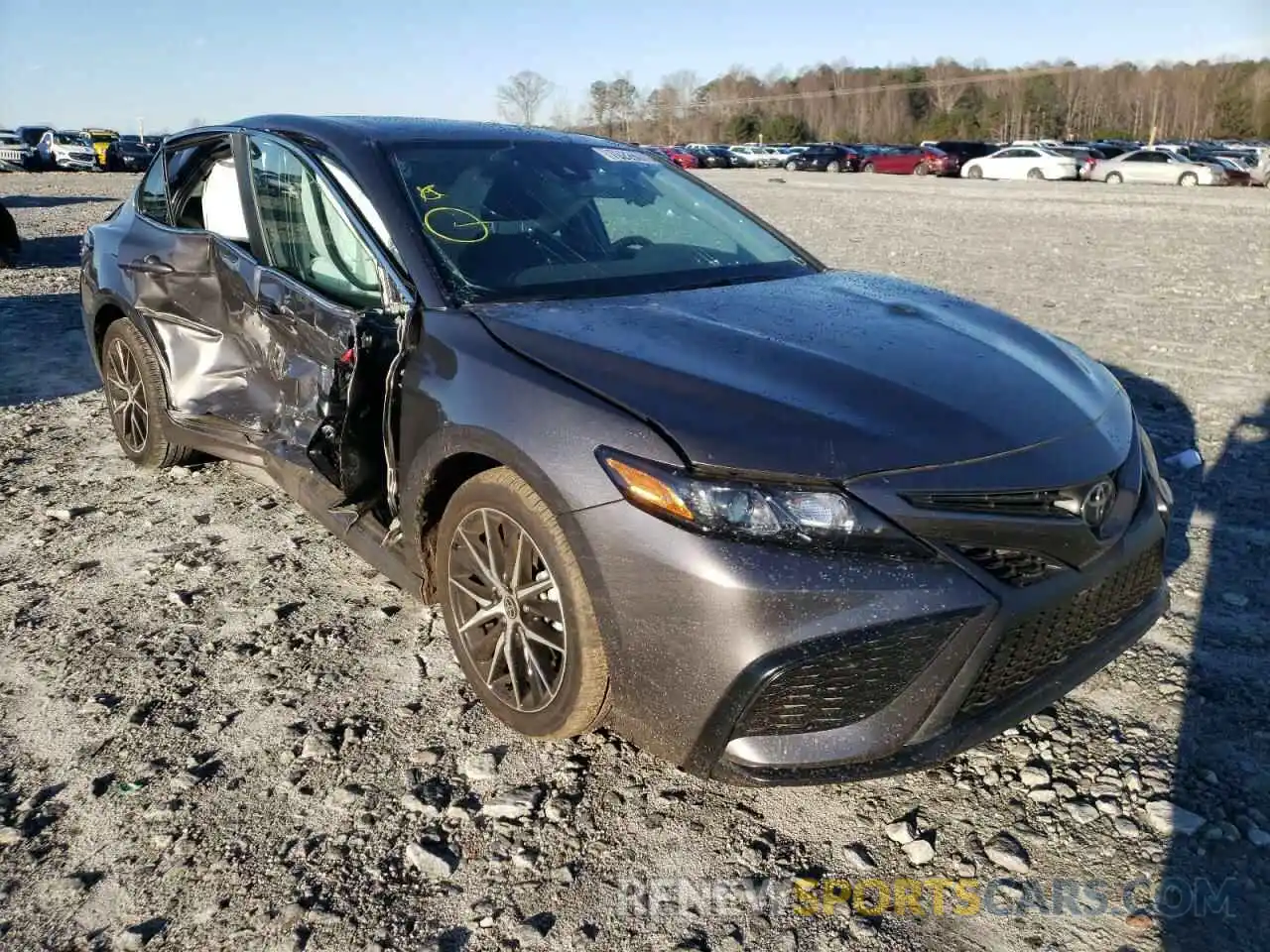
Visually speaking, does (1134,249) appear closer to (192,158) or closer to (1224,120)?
(192,158)

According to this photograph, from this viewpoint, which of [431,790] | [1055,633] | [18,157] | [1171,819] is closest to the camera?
[1055,633]

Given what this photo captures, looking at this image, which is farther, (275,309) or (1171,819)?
(275,309)

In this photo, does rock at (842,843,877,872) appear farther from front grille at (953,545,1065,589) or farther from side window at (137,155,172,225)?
side window at (137,155,172,225)

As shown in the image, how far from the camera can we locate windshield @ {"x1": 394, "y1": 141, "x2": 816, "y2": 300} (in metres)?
3.09

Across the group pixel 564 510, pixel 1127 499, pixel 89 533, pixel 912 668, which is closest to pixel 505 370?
pixel 564 510

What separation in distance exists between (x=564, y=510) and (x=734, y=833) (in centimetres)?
91

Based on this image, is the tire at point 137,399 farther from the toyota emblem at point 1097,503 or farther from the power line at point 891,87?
the power line at point 891,87

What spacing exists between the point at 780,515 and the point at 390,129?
2.29 meters

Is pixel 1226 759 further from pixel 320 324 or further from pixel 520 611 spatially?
pixel 320 324

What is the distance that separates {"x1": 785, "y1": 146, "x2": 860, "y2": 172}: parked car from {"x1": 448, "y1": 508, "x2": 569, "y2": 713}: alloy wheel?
4534cm

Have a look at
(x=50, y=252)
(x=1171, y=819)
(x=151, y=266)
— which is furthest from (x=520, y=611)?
(x=50, y=252)

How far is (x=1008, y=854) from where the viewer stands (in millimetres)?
2338

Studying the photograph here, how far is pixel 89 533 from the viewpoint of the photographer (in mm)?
4176

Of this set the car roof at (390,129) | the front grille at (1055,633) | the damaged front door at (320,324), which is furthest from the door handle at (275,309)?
the front grille at (1055,633)
